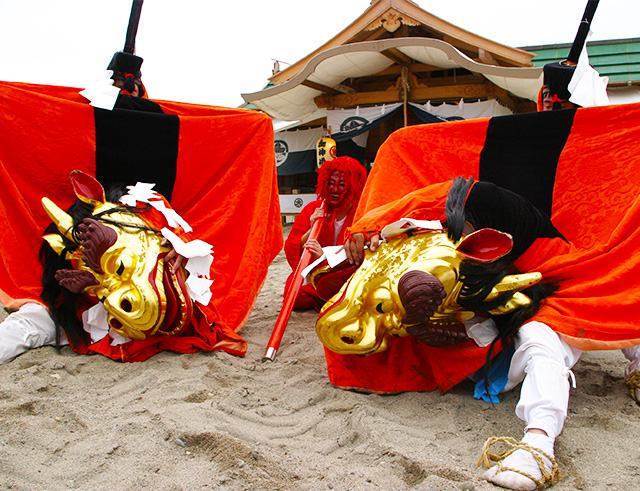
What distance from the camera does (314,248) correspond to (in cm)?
389

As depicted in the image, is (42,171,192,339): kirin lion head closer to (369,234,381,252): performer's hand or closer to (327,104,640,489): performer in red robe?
(327,104,640,489): performer in red robe

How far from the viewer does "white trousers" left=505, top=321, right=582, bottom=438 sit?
1.95 m

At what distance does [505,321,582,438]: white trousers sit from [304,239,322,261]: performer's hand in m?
1.76

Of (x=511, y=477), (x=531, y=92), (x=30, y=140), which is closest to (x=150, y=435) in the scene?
(x=511, y=477)

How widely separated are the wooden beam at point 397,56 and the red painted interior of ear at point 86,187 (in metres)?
5.61

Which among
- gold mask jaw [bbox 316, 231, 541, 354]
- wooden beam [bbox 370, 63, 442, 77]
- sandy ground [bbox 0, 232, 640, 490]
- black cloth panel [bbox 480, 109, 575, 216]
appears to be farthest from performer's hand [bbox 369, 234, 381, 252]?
wooden beam [bbox 370, 63, 442, 77]

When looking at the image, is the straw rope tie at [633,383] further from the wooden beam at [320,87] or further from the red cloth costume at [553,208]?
the wooden beam at [320,87]

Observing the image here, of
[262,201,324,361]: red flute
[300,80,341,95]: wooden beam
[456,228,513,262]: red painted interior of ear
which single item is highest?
[456,228,513,262]: red painted interior of ear

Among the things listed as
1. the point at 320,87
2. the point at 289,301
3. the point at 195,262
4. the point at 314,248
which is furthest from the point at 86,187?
the point at 320,87

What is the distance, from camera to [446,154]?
3.03 m

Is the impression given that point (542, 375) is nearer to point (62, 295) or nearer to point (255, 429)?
point (255, 429)

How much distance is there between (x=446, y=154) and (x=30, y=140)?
7.07 ft

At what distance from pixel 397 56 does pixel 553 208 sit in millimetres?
6151

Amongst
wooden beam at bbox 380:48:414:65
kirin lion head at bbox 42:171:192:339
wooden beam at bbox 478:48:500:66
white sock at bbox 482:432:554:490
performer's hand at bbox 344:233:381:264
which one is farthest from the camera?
wooden beam at bbox 380:48:414:65
